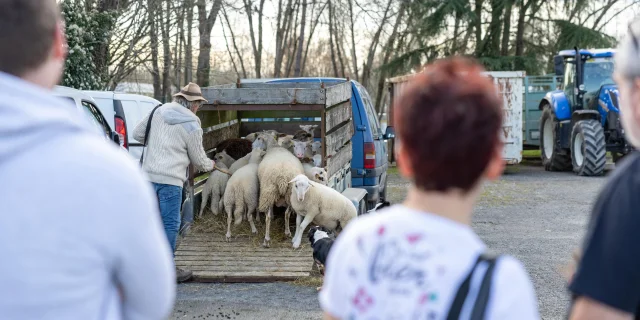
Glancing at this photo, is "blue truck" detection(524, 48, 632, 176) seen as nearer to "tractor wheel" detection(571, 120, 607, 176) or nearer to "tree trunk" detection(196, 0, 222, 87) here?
"tractor wheel" detection(571, 120, 607, 176)

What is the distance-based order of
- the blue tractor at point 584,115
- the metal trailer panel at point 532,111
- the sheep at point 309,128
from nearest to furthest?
1. the sheep at point 309,128
2. the blue tractor at point 584,115
3. the metal trailer panel at point 532,111

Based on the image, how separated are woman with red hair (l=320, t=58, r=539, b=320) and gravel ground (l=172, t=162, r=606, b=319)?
461 cm

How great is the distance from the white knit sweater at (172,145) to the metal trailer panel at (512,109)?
13.8 m

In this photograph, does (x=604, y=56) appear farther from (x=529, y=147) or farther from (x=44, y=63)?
(x=44, y=63)

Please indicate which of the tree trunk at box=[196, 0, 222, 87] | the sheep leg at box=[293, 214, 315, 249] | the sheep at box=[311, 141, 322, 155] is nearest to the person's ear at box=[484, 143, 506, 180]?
the sheep leg at box=[293, 214, 315, 249]

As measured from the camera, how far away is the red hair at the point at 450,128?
189 cm

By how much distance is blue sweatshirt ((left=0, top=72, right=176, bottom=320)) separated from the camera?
1.83 meters

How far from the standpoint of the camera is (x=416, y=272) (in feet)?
6.12

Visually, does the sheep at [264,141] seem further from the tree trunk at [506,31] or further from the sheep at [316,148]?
the tree trunk at [506,31]

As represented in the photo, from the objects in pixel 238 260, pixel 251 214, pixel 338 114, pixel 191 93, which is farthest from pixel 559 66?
pixel 191 93

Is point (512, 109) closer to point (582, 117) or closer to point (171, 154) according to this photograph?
point (582, 117)

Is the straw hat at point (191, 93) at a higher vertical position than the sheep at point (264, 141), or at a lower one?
higher

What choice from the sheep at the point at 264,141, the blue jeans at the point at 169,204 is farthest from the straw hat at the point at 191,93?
the sheep at the point at 264,141

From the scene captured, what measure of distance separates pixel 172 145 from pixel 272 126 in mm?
4699
